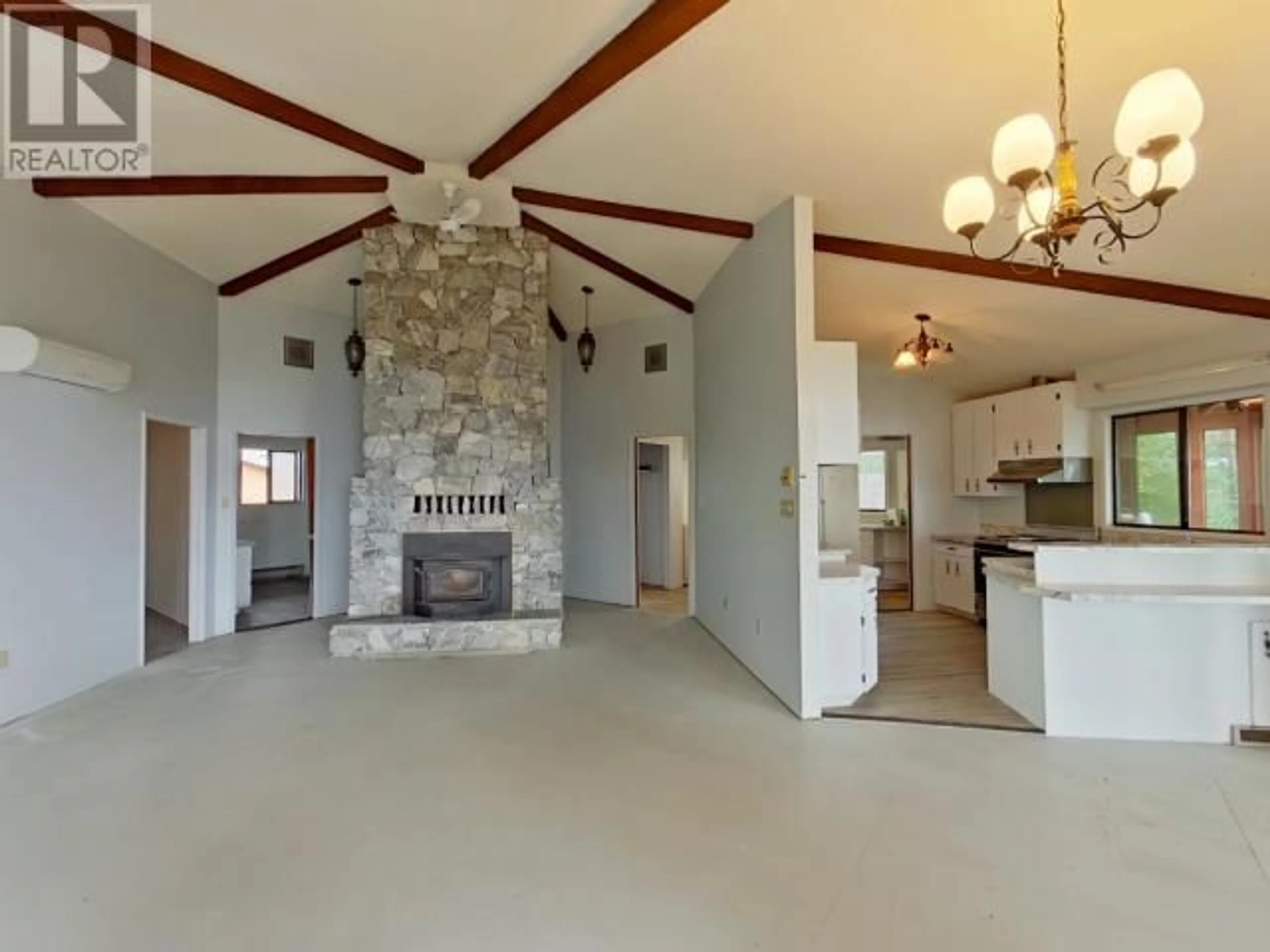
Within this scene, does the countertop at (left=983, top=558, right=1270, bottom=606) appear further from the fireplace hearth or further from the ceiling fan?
the ceiling fan

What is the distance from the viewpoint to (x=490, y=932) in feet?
6.97

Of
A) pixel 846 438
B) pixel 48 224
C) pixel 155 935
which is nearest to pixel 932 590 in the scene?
pixel 846 438

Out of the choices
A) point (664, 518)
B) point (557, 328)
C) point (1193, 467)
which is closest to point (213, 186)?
point (557, 328)

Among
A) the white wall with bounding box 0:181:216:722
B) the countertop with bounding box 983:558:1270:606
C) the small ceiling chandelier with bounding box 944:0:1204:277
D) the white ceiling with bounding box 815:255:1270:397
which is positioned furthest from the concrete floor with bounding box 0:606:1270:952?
the white ceiling with bounding box 815:255:1270:397

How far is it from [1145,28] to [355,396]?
7244 mm

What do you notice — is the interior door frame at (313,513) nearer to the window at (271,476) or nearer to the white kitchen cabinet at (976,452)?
the window at (271,476)

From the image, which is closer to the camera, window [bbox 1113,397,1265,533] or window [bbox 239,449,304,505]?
window [bbox 1113,397,1265,533]

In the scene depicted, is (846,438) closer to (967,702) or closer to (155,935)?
(967,702)

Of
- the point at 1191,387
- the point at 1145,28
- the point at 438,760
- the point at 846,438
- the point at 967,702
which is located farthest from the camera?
the point at 1191,387

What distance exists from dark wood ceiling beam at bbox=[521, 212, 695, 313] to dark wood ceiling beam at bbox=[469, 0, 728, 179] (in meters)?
1.47

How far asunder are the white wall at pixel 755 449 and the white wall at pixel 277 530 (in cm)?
627

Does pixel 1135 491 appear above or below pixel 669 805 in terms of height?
above

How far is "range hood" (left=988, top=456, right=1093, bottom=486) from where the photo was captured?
21.0 feet

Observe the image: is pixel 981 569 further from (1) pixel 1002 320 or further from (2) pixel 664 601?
(2) pixel 664 601
